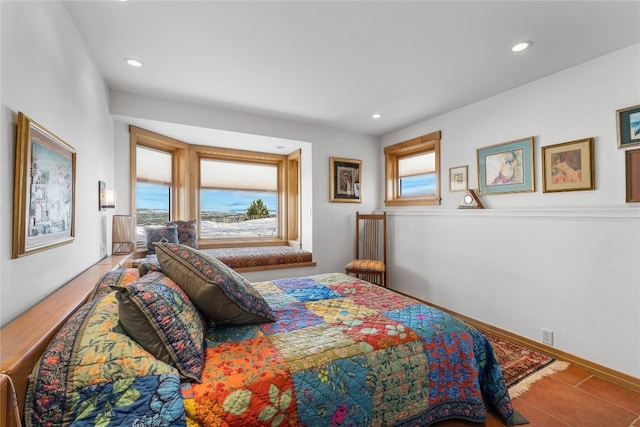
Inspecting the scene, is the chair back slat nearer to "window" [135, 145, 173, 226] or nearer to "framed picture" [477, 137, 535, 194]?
"framed picture" [477, 137, 535, 194]

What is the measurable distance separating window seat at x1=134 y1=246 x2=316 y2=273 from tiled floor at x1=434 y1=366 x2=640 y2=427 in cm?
265

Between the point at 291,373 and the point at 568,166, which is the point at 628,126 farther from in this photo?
the point at 291,373

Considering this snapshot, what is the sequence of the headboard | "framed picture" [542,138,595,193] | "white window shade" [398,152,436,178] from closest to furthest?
1. the headboard
2. "framed picture" [542,138,595,193]
3. "white window shade" [398,152,436,178]

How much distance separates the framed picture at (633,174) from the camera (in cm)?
201

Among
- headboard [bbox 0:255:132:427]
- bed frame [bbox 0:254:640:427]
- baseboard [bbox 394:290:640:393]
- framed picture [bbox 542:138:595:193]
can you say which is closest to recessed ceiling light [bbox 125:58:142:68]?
bed frame [bbox 0:254:640:427]

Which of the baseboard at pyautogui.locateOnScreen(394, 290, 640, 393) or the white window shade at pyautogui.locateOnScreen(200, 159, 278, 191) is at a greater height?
the white window shade at pyautogui.locateOnScreen(200, 159, 278, 191)

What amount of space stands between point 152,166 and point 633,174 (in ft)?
15.9

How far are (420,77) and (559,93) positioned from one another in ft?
3.95

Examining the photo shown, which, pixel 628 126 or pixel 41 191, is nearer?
pixel 41 191

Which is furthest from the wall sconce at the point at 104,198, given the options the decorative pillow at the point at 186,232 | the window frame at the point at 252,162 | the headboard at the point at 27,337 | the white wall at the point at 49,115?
the window frame at the point at 252,162

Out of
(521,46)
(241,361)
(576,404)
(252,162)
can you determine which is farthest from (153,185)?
(576,404)

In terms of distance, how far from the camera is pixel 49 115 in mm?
1442

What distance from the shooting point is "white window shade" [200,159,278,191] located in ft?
14.1

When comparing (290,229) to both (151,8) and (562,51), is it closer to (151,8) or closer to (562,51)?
(151,8)
